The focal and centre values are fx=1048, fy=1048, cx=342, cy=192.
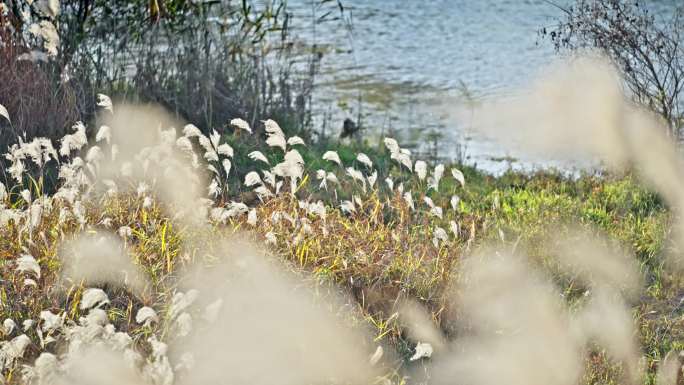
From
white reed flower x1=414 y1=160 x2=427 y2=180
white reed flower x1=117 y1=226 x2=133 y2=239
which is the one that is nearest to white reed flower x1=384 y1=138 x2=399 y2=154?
white reed flower x1=414 y1=160 x2=427 y2=180

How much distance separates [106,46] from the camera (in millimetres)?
6738

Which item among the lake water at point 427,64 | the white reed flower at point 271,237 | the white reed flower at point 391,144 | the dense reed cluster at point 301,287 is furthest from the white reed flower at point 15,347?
the lake water at point 427,64

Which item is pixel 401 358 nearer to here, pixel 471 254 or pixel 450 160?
pixel 471 254

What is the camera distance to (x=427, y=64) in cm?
1030

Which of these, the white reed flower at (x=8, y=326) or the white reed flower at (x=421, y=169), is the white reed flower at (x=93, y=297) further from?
the white reed flower at (x=421, y=169)

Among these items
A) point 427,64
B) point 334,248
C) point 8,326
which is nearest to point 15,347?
point 8,326

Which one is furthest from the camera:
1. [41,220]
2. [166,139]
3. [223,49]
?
[223,49]

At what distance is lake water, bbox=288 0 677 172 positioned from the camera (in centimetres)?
802

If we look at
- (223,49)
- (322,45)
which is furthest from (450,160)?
(322,45)

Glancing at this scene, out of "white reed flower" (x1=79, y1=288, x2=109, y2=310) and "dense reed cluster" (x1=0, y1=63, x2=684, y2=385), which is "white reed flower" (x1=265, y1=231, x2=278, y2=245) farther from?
"white reed flower" (x1=79, y1=288, x2=109, y2=310)

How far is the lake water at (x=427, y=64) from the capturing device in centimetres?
802

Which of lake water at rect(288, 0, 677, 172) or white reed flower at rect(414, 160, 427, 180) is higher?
white reed flower at rect(414, 160, 427, 180)

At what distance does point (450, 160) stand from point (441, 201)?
56.3 inches

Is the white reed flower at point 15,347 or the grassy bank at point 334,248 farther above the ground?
the white reed flower at point 15,347
